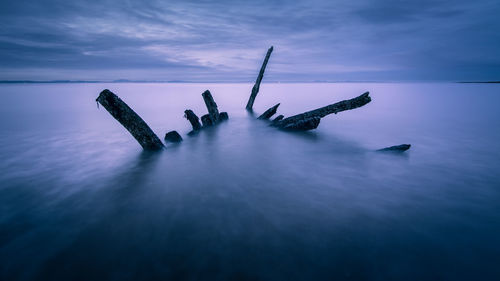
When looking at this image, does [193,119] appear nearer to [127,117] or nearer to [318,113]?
[127,117]

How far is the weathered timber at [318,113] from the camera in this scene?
8.48 m

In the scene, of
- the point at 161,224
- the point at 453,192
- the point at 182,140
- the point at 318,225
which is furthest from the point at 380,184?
the point at 182,140

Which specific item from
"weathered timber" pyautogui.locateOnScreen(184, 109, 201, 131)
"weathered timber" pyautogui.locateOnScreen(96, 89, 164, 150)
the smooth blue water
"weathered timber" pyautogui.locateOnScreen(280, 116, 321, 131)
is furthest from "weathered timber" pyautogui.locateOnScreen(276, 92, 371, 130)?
"weathered timber" pyautogui.locateOnScreen(96, 89, 164, 150)

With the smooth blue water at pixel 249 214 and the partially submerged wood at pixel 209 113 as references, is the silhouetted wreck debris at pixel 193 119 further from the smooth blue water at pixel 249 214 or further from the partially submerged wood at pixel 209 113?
the smooth blue water at pixel 249 214

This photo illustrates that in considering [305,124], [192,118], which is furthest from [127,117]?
[305,124]

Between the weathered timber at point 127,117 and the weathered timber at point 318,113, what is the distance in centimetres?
571

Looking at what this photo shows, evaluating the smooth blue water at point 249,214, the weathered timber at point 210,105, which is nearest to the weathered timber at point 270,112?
the weathered timber at point 210,105

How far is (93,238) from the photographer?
3.14m

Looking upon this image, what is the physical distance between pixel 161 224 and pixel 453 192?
17.7 feet

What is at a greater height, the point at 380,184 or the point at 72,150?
the point at 72,150

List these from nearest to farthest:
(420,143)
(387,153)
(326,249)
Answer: (326,249) < (387,153) < (420,143)

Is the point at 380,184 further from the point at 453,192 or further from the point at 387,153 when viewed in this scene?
the point at 387,153

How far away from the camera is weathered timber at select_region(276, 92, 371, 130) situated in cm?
848

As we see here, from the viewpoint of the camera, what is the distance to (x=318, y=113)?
9.70 m
